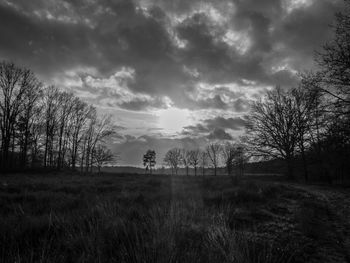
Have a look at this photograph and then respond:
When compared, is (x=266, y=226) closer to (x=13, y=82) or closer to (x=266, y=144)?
(x=266, y=144)

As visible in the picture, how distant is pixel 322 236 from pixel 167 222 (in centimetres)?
354

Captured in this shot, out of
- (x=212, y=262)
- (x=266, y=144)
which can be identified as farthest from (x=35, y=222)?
(x=266, y=144)

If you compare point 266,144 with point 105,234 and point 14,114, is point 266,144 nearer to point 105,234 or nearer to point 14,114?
point 105,234

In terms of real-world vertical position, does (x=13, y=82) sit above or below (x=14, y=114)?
above

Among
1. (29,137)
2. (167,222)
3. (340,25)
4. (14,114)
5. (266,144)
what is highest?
(340,25)

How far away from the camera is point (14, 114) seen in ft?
78.4

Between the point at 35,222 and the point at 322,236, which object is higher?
the point at 35,222

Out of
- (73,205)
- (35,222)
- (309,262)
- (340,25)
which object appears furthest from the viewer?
(340,25)

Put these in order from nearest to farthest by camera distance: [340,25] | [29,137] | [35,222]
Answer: [35,222]
[340,25]
[29,137]

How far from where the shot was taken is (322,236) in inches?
142

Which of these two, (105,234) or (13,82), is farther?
(13,82)

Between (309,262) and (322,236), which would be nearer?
(309,262)

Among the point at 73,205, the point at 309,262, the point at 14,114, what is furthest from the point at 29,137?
the point at 309,262

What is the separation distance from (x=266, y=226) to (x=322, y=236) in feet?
3.56
